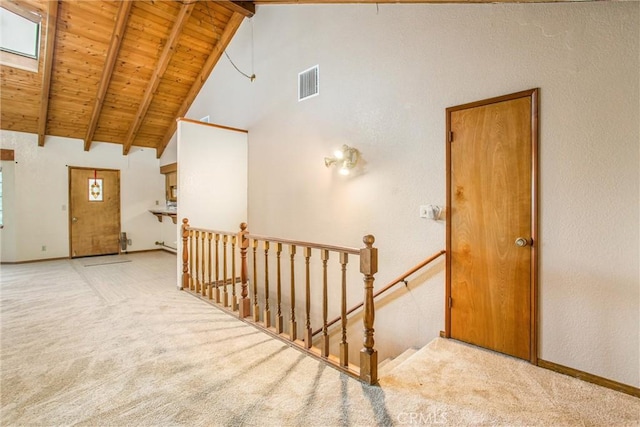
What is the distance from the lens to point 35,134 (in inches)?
259

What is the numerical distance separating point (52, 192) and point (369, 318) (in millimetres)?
7883

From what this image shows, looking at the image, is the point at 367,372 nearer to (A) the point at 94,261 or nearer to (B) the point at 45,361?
(B) the point at 45,361

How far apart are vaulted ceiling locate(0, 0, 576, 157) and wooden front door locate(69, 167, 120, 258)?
775 millimetres

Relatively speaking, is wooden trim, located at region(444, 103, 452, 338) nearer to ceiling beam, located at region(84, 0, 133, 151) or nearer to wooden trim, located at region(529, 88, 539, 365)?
wooden trim, located at region(529, 88, 539, 365)

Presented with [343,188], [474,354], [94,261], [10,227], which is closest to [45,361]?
[343,188]

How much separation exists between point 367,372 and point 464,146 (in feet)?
6.61

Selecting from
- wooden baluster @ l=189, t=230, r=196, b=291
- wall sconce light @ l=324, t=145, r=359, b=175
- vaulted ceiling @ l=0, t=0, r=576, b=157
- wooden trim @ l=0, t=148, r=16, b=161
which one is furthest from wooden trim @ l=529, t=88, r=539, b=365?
wooden trim @ l=0, t=148, r=16, b=161

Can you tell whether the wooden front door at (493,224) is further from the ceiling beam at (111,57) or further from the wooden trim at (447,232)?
the ceiling beam at (111,57)

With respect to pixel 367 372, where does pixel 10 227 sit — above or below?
above

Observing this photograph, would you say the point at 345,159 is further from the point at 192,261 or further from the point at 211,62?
the point at 211,62

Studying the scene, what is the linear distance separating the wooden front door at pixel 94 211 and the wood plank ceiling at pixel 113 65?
748mm

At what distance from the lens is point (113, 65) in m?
5.25

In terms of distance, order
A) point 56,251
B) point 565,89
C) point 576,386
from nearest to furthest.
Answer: point 576,386 → point 565,89 → point 56,251

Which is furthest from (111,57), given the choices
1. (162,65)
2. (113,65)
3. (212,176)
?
(212,176)
